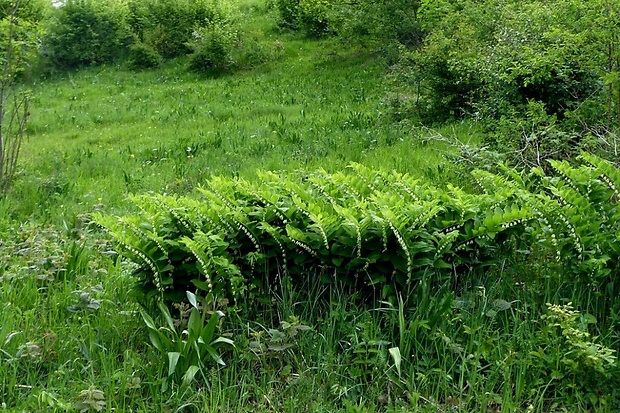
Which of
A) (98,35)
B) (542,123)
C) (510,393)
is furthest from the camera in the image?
(98,35)

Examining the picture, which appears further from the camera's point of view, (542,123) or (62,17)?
(62,17)

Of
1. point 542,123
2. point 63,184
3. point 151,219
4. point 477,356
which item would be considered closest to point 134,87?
point 63,184

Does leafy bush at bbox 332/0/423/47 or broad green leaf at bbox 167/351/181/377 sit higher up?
leafy bush at bbox 332/0/423/47

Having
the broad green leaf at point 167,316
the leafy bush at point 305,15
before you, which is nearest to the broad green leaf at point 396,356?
the broad green leaf at point 167,316

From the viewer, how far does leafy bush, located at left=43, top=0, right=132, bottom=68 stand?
2227cm

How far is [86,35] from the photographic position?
22.6 metres

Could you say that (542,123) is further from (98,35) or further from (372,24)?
(98,35)

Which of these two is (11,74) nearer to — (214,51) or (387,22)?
(387,22)

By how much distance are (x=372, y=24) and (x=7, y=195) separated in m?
12.2

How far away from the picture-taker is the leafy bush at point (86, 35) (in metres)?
22.3

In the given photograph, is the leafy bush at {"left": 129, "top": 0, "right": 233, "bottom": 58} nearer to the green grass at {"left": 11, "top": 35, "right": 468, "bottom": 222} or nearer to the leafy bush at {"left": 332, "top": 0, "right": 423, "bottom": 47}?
the green grass at {"left": 11, "top": 35, "right": 468, "bottom": 222}

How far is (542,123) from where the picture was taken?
241 inches

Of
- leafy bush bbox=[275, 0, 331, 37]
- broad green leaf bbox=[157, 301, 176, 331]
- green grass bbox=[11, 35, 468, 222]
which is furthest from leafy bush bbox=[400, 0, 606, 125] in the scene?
leafy bush bbox=[275, 0, 331, 37]

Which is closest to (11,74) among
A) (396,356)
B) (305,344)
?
(305,344)
